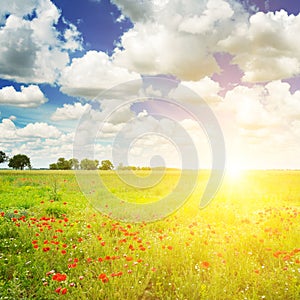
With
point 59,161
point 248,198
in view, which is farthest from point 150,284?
point 59,161

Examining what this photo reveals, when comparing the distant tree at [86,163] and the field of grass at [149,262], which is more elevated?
the distant tree at [86,163]

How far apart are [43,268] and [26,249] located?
1.13 m

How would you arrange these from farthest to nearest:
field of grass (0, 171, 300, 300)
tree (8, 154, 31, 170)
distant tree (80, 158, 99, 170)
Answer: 1. tree (8, 154, 31, 170)
2. distant tree (80, 158, 99, 170)
3. field of grass (0, 171, 300, 300)

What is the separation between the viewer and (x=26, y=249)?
6277mm

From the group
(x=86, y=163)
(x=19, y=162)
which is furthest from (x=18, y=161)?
(x=86, y=163)

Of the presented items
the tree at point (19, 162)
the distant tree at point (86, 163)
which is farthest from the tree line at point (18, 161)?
the distant tree at point (86, 163)

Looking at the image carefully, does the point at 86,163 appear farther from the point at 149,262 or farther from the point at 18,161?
the point at 18,161

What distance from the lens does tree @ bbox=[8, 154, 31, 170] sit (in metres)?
72.9

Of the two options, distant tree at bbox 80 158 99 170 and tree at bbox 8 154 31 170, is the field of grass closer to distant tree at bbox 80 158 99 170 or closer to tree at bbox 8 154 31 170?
distant tree at bbox 80 158 99 170

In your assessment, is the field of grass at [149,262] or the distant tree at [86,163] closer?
the field of grass at [149,262]

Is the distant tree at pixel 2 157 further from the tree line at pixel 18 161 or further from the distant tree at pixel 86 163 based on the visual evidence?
the distant tree at pixel 86 163

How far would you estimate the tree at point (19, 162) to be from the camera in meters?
72.9

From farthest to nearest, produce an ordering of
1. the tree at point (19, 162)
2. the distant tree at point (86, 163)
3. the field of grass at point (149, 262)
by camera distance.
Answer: the tree at point (19, 162), the distant tree at point (86, 163), the field of grass at point (149, 262)

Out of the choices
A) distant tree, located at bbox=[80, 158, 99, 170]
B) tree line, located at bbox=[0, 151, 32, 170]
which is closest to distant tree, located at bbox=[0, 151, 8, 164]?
tree line, located at bbox=[0, 151, 32, 170]
